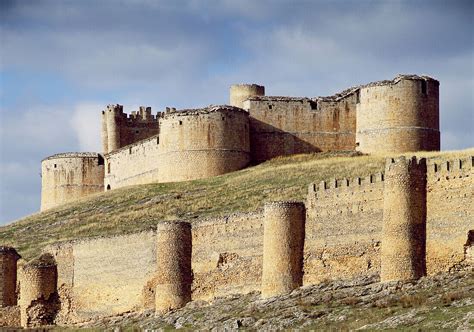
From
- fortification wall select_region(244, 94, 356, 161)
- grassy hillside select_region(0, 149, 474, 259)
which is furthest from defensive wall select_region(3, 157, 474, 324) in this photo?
fortification wall select_region(244, 94, 356, 161)

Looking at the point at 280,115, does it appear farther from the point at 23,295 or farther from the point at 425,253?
the point at 425,253

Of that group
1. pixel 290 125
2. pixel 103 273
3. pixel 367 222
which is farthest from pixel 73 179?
pixel 367 222

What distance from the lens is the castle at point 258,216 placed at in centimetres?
4897

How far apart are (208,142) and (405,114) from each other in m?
9.40

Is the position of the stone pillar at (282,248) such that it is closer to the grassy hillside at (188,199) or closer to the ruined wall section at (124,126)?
the grassy hillside at (188,199)

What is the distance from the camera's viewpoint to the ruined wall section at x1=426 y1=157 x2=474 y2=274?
47.5 metres

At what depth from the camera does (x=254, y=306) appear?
5162cm

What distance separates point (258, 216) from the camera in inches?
2160

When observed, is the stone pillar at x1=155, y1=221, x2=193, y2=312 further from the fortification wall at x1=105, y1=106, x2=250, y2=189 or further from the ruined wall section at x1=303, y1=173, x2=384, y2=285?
the fortification wall at x1=105, y1=106, x2=250, y2=189

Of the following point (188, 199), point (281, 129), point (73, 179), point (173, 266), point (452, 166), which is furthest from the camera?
point (73, 179)

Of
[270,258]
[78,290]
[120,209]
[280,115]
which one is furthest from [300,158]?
[270,258]

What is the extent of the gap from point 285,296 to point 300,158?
81.3 feet

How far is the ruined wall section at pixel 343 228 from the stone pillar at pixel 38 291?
13.5 meters

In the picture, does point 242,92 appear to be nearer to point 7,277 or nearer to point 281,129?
point 281,129
